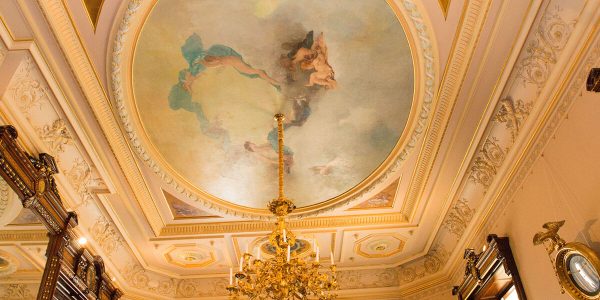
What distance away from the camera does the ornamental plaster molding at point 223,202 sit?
536cm

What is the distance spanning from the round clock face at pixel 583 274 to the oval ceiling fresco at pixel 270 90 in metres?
2.95

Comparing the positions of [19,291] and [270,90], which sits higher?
[270,90]

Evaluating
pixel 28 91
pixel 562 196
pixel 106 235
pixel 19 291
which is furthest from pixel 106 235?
pixel 562 196

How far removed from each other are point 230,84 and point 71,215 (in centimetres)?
311

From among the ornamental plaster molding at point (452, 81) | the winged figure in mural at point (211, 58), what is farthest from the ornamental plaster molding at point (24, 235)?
the ornamental plaster molding at point (452, 81)

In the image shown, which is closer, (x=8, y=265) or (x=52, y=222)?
(x=8, y=265)

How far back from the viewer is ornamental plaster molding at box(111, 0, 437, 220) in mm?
5359

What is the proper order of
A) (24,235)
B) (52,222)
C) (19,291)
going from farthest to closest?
(52,222) < (24,235) < (19,291)

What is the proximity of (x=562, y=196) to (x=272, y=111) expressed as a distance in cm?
401

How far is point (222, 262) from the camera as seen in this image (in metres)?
10.1

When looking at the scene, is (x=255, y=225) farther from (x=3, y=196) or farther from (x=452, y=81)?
(x=452, y=81)

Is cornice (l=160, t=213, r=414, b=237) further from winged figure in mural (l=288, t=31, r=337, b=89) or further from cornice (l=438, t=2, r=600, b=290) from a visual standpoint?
winged figure in mural (l=288, t=31, r=337, b=89)

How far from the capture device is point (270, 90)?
652 cm

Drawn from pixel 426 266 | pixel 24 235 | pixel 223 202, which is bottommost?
pixel 24 235
